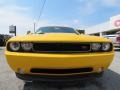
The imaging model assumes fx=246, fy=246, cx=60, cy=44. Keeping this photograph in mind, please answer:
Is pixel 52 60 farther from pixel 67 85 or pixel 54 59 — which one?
pixel 67 85

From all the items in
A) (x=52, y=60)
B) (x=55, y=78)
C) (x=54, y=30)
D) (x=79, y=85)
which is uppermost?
(x=54, y=30)

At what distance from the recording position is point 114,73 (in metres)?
5.69

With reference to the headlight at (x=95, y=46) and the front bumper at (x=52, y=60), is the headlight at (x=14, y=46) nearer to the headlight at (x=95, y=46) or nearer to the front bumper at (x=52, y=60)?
the front bumper at (x=52, y=60)

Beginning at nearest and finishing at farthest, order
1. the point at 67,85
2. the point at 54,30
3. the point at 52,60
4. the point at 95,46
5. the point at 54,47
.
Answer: the point at 52,60 < the point at 54,47 < the point at 95,46 < the point at 67,85 < the point at 54,30

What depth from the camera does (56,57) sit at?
3.72 meters

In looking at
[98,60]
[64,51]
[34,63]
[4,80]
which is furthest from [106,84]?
[4,80]

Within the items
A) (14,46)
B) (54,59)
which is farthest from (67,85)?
(14,46)

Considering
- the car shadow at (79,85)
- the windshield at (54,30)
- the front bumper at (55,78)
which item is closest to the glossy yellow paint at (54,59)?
the front bumper at (55,78)

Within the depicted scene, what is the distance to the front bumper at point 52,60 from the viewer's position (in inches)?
146

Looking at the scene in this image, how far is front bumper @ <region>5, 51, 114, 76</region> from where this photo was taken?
12.2 feet

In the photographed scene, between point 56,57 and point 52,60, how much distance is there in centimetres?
8

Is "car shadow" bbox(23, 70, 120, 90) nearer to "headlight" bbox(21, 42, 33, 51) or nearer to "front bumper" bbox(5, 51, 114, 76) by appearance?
"front bumper" bbox(5, 51, 114, 76)

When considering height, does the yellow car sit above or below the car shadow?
above

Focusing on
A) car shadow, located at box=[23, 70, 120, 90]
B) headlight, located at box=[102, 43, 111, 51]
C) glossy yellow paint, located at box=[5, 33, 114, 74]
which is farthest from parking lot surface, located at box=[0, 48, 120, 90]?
headlight, located at box=[102, 43, 111, 51]
